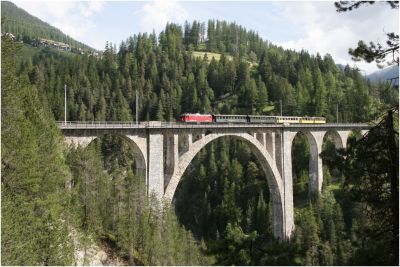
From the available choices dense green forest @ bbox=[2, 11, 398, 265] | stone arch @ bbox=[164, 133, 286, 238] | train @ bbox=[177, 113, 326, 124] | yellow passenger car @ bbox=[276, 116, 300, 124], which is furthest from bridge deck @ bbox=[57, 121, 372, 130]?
dense green forest @ bbox=[2, 11, 398, 265]

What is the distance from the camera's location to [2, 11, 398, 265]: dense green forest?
50.8 ft

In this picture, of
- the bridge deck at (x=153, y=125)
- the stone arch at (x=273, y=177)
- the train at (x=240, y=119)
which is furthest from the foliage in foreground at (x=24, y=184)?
the stone arch at (x=273, y=177)

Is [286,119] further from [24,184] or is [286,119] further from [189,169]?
[189,169]

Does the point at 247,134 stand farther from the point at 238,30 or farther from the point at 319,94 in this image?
the point at 238,30

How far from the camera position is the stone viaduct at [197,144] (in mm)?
30603

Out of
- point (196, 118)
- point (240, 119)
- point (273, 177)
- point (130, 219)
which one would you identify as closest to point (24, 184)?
point (130, 219)

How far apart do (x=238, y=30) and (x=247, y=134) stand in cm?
14626

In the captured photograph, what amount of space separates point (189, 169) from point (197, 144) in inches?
2086

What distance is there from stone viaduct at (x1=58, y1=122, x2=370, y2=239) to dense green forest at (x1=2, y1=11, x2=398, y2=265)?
1800mm

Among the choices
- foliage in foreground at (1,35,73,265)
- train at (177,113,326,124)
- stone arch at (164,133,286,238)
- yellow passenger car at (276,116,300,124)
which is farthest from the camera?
yellow passenger car at (276,116,300,124)

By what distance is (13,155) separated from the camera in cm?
1823

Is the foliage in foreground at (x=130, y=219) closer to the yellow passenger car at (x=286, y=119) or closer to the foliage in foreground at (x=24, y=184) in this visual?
the foliage in foreground at (x=24, y=184)

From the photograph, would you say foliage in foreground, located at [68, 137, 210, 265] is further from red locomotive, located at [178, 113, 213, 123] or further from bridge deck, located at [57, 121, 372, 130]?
red locomotive, located at [178, 113, 213, 123]

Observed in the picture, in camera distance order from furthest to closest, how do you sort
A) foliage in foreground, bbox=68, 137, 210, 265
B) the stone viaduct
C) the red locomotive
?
1. the red locomotive
2. the stone viaduct
3. foliage in foreground, bbox=68, 137, 210, 265
